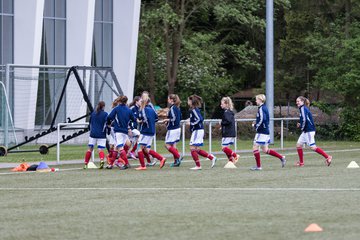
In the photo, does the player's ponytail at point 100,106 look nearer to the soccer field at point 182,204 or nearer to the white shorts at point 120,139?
the white shorts at point 120,139

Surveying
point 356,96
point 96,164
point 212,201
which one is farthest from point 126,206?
point 356,96

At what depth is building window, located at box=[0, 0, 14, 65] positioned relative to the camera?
45.2 metres

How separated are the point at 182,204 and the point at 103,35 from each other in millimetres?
34295

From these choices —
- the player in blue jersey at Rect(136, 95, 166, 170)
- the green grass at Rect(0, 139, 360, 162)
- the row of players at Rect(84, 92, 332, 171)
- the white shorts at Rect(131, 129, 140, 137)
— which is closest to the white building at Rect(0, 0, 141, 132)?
the green grass at Rect(0, 139, 360, 162)

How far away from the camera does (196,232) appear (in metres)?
12.7

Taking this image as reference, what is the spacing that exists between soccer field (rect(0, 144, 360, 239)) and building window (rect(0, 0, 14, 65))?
67.0 feet

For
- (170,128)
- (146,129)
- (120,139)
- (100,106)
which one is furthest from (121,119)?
(170,128)

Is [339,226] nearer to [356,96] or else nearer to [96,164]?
[96,164]

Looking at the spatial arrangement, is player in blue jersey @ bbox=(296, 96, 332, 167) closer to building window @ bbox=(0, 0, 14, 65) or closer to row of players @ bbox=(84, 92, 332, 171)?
row of players @ bbox=(84, 92, 332, 171)

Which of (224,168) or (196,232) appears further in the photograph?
(224,168)

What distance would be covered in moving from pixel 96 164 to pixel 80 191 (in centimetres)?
964

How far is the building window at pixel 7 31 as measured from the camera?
45156 millimetres

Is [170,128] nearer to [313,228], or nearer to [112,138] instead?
[112,138]

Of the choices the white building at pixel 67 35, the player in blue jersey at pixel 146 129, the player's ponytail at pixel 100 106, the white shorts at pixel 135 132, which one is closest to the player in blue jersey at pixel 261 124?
the player in blue jersey at pixel 146 129
